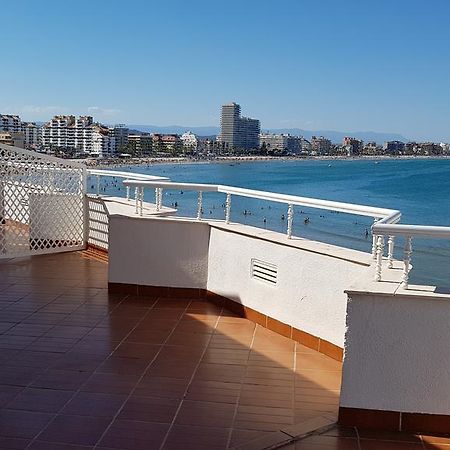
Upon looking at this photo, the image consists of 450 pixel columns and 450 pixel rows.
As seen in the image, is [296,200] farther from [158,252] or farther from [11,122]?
[11,122]

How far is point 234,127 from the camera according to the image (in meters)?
110

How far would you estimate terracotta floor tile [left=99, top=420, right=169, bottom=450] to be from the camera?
11.0 feet

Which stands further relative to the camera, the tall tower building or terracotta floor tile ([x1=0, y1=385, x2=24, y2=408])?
the tall tower building

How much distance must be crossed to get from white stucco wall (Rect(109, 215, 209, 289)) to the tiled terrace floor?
268 millimetres

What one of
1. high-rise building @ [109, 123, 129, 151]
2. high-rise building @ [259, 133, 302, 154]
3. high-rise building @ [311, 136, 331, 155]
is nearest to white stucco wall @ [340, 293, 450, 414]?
high-rise building @ [109, 123, 129, 151]

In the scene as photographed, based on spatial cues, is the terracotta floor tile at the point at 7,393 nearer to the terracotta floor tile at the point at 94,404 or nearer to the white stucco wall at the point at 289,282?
the terracotta floor tile at the point at 94,404

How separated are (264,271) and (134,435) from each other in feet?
8.06

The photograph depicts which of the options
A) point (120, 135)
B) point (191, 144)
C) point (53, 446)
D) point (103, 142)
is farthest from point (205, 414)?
point (191, 144)

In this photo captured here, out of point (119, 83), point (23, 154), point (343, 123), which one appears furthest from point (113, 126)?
point (23, 154)

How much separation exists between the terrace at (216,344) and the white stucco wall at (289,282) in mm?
14

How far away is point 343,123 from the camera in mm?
65062

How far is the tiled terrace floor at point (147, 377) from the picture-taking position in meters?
3.50

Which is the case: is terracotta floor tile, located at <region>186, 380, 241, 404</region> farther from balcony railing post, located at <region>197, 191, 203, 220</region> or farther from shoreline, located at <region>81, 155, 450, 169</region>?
shoreline, located at <region>81, 155, 450, 169</region>

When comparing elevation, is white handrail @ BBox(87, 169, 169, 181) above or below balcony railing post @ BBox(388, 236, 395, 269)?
above
